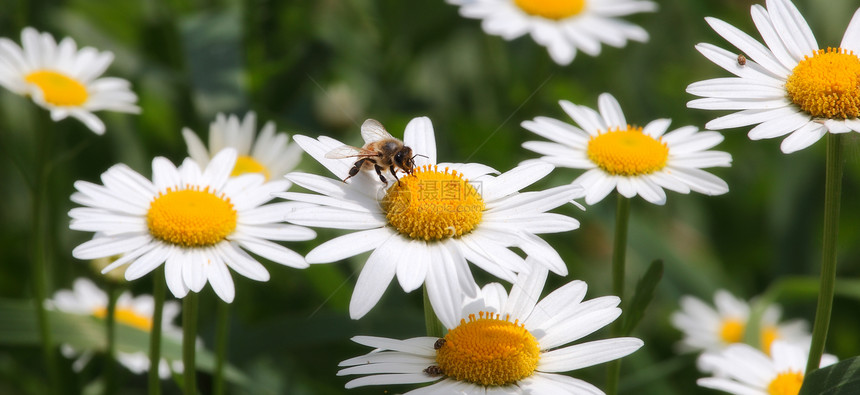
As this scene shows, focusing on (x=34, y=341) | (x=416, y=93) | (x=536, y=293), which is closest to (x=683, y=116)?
(x=416, y=93)

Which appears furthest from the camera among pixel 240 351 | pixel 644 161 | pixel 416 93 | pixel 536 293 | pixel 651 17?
pixel 651 17

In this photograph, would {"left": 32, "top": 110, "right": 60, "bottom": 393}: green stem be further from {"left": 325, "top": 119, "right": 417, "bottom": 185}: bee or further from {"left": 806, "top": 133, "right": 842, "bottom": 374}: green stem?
{"left": 806, "top": 133, "right": 842, "bottom": 374}: green stem

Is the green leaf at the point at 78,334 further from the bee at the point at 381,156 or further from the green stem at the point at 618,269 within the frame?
the green stem at the point at 618,269

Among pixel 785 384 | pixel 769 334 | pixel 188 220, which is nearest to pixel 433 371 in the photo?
pixel 188 220

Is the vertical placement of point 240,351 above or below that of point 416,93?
below

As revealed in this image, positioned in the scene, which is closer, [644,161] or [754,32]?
[644,161]

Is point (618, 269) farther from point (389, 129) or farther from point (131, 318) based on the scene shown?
point (389, 129)

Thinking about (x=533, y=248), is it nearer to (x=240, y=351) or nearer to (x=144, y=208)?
(x=144, y=208)

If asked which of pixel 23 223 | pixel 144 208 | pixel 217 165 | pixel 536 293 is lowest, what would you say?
pixel 536 293
